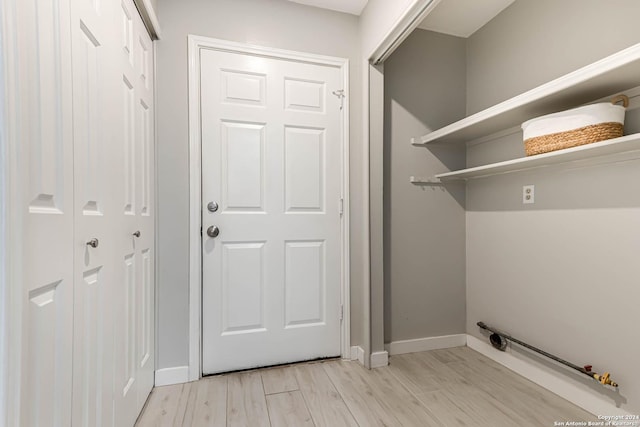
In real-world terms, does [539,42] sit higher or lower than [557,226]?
higher

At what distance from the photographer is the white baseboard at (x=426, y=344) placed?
214 cm

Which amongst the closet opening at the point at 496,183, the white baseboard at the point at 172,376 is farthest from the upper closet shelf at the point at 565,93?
the white baseboard at the point at 172,376

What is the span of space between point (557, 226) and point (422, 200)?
831mm

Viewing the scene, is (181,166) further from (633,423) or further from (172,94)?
(633,423)

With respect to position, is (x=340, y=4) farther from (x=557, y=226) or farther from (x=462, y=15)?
(x=557, y=226)

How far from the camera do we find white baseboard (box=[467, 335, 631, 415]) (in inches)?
56.6

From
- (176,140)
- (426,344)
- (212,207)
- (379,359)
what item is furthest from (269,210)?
(426,344)

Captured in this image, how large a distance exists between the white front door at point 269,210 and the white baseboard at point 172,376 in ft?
0.39

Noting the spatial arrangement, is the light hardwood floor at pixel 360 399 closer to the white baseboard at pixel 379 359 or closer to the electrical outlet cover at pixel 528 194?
the white baseboard at pixel 379 359

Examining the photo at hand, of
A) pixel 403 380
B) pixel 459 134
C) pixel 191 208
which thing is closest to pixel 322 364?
pixel 403 380

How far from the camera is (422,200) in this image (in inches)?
87.6

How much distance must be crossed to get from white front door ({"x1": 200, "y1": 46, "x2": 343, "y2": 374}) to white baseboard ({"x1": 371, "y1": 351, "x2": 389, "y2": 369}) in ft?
0.91

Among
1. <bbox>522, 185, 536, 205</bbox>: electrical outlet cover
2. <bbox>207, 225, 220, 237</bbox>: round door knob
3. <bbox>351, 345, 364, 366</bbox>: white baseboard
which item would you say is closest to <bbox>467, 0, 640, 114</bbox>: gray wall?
<bbox>522, 185, 536, 205</bbox>: electrical outlet cover

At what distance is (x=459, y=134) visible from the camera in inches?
79.7
